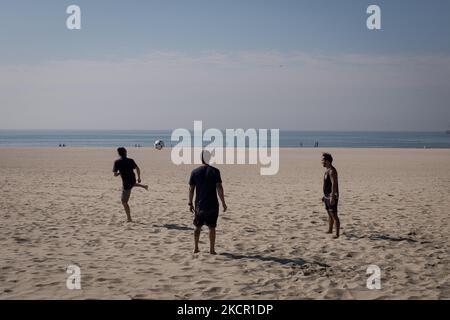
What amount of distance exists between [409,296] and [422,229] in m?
4.01

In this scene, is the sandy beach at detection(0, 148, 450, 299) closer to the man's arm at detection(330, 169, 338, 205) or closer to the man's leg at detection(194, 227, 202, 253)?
the man's leg at detection(194, 227, 202, 253)

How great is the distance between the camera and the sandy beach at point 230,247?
5105 millimetres

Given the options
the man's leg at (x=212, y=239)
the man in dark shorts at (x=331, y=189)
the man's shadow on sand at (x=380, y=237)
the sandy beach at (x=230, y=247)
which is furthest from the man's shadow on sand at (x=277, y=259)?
the man's shadow on sand at (x=380, y=237)

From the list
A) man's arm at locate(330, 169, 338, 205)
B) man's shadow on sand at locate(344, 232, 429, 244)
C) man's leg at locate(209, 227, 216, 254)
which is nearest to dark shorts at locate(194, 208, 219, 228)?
man's leg at locate(209, 227, 216, 254)

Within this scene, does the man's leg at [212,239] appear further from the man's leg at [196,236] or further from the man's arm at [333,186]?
the man's arm at [333,186]

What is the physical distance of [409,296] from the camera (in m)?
4.86

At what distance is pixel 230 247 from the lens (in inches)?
280

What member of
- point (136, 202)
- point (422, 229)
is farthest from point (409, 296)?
point (136, 202)

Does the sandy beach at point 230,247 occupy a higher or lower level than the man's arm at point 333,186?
lower

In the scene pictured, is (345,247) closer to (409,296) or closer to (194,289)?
(409,296)

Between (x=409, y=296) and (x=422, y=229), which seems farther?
(x=422, y=229)

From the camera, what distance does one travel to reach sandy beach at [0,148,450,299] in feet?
16.8

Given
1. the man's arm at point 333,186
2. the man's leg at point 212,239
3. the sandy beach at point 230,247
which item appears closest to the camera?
the sandy beach at point 230,247

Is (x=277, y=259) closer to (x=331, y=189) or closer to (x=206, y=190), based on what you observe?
(x=206, y=190)
